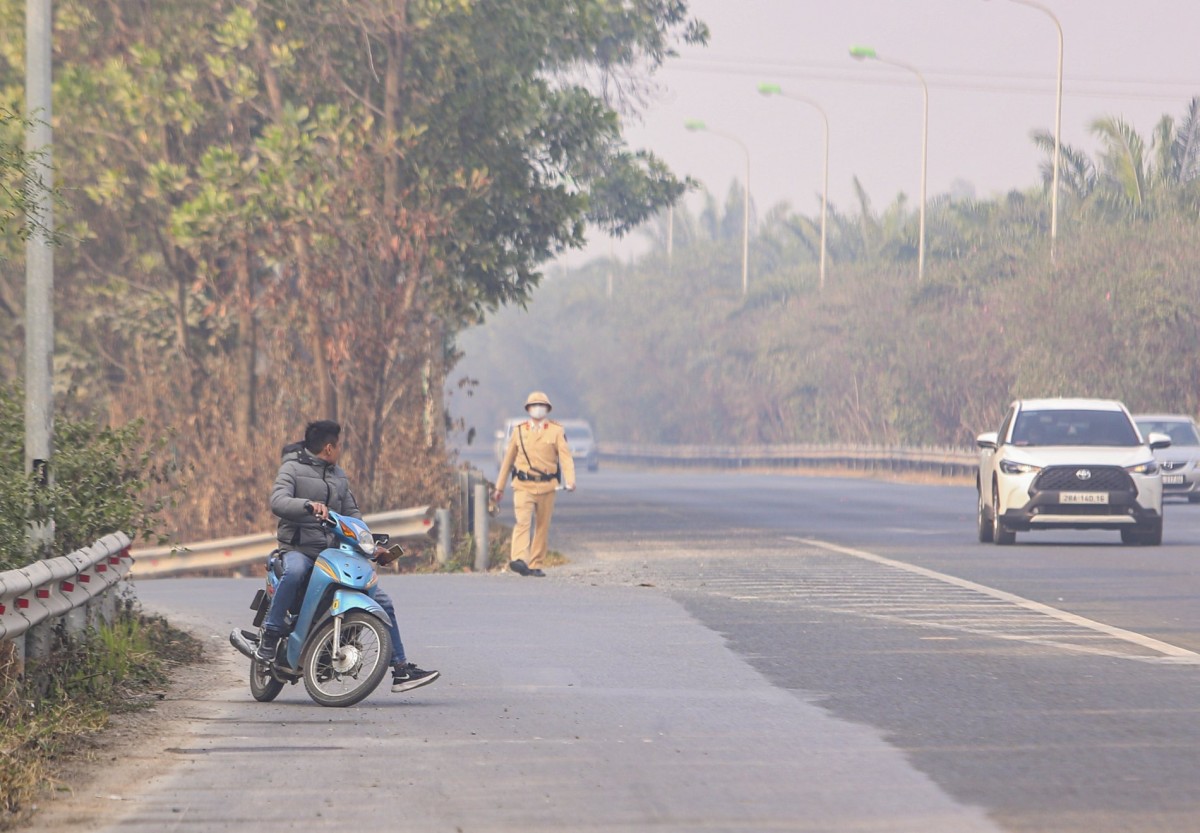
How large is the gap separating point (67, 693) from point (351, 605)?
5.10 ft

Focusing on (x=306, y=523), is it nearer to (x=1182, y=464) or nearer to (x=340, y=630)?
(x=340, y=630)

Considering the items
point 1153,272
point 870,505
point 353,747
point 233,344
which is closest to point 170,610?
point 353,747

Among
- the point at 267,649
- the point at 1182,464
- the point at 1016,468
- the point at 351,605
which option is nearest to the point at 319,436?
the point at 351,605

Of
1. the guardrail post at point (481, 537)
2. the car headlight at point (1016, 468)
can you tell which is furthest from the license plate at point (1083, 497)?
the guardrail post at point (481, 537)

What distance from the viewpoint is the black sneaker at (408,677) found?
11.3 metres

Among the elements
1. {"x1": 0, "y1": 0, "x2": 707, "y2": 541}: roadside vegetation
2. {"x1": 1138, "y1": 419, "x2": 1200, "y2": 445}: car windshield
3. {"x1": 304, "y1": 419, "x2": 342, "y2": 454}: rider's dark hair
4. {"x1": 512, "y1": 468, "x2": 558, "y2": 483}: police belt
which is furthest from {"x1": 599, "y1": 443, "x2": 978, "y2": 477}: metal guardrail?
{"x1": 304, "y1": 419, "x2": 342, "y2": 454}: rider's dark hair

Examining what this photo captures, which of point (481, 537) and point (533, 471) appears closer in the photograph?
point (533, 471)

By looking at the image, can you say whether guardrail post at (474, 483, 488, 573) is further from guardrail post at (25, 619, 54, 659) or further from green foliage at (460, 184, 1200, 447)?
green foliage at (460, 184, 1200, 447)

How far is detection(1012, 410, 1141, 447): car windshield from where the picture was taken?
25125 millimetres

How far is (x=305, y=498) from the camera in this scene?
11.6 m

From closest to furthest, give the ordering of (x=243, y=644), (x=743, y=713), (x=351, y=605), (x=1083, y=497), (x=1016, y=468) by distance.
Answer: (x=743, y=713) < (x=351, y=605) < (x=243, y=644) < (x=1083, y=497) < (x=1016, y=468)

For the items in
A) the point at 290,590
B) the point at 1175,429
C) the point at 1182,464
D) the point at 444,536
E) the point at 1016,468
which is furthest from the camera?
the point at 1175,429

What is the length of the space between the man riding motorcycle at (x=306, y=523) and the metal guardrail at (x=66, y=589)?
1073 mm

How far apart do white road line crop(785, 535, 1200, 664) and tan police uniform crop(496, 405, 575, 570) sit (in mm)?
3623
